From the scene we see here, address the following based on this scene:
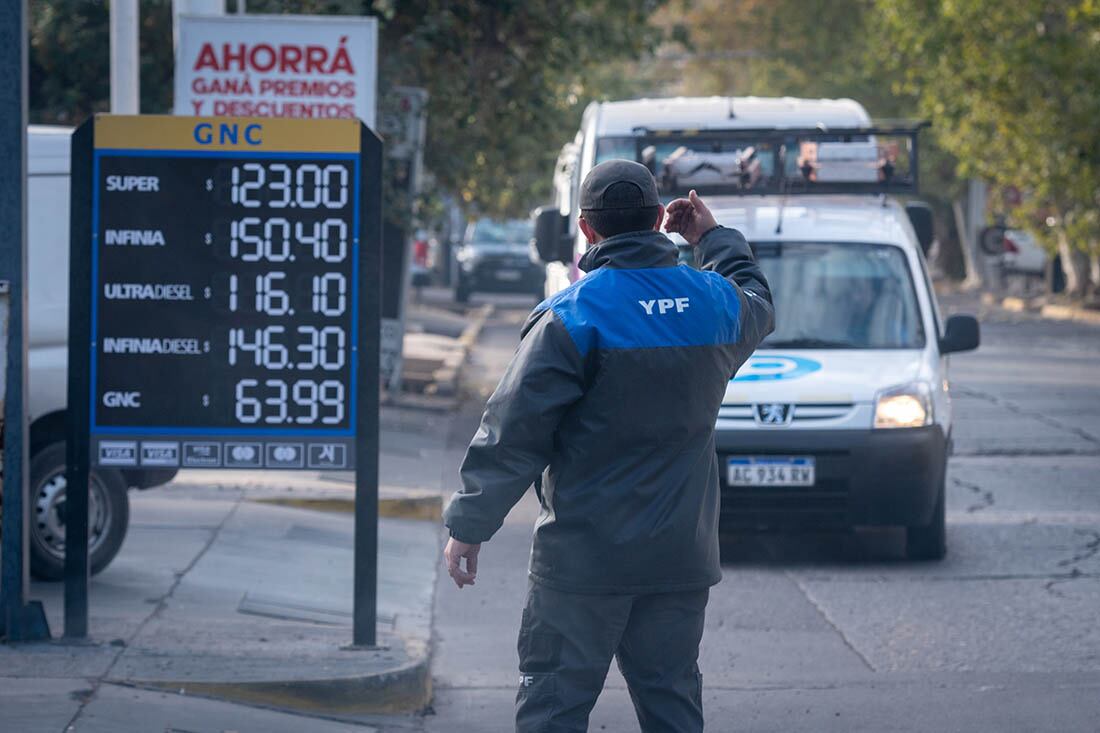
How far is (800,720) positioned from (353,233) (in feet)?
8.63

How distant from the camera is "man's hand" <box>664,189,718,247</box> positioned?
486cm

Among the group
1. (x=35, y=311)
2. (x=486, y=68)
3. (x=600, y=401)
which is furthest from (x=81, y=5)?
(x=600, y=401)

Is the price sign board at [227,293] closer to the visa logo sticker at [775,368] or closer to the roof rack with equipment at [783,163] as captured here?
the visa logo sticker at [775,368]

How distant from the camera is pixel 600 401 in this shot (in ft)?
14.1

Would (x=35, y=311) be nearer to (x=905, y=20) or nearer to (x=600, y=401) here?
(x=600, y=401)

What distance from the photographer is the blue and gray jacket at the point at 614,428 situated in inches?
166

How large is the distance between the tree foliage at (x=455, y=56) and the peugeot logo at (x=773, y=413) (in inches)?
246

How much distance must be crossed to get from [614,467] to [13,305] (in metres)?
3.18

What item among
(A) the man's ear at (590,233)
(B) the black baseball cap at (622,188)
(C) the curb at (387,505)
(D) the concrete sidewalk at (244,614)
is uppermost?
(B) the black baseball cap at (622,188)

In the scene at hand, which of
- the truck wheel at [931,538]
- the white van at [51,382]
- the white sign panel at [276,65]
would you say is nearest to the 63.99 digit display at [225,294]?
the white van at [51,382]

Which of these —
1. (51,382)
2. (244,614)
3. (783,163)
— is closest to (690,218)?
(244,614)

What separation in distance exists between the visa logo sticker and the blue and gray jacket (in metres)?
4.98

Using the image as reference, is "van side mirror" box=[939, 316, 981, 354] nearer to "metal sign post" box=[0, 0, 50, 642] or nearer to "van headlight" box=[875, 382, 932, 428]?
"van headlight" box=[875, 382, 932, 428]

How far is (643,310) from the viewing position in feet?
14.1
